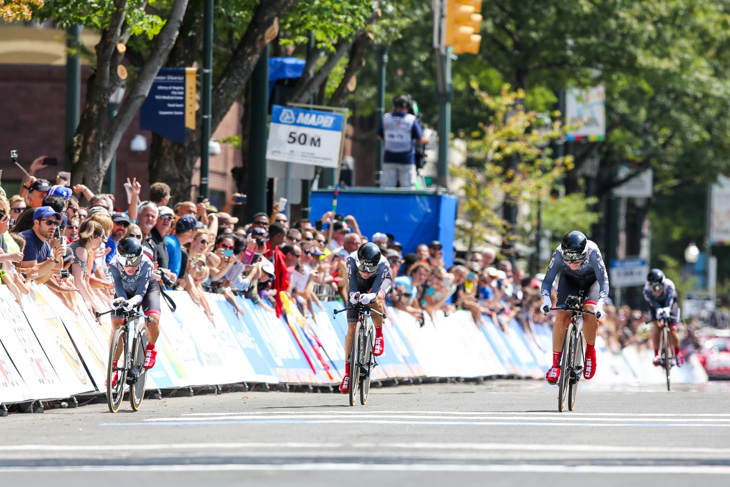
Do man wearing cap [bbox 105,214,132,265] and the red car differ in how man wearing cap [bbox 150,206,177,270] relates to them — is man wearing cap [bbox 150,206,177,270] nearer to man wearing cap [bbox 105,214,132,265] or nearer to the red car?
man wearing cap [bbox 105,214,132,265]

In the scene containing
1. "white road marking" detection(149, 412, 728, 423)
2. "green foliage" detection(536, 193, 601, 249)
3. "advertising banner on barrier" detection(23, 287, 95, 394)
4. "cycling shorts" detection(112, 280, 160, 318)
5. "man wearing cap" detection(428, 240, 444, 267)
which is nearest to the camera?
"white road marking" detection(149, 412, 728, 423)

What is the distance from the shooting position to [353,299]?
52.7ft

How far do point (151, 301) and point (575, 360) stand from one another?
415 centimetres

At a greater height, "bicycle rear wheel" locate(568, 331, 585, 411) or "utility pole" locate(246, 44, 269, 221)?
"utility pole" locate(246, 44, 269, 221)

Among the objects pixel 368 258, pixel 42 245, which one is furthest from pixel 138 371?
pixel 368 258

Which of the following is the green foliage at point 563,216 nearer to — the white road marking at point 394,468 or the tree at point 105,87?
the tree at point 105,87

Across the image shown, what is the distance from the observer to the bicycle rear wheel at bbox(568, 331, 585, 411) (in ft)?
50.3

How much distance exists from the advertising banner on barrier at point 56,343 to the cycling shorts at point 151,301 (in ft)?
2.75

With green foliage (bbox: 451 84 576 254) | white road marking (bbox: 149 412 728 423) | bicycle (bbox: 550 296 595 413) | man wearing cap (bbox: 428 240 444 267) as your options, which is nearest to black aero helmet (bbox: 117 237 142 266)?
white road marking (bbox: 149 412 728 423)

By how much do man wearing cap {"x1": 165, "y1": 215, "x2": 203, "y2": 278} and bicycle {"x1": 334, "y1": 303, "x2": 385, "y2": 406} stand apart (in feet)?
6.59

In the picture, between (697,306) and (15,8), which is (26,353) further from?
(697,306)

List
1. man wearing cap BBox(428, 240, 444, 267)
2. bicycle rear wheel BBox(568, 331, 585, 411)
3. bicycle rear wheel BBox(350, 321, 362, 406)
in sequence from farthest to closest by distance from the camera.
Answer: man wearing cap BBox(428, 240, 444, 267)
bicycle rear wheel BBox(350, 321, 362, 406)
bicycle rear wheel BBox(568, 331, 585, 411)

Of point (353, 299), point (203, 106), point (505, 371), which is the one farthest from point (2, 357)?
point (505, 371)

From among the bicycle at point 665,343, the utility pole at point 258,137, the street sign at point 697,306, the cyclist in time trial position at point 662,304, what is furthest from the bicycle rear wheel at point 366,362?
the street sign at point 697,306
